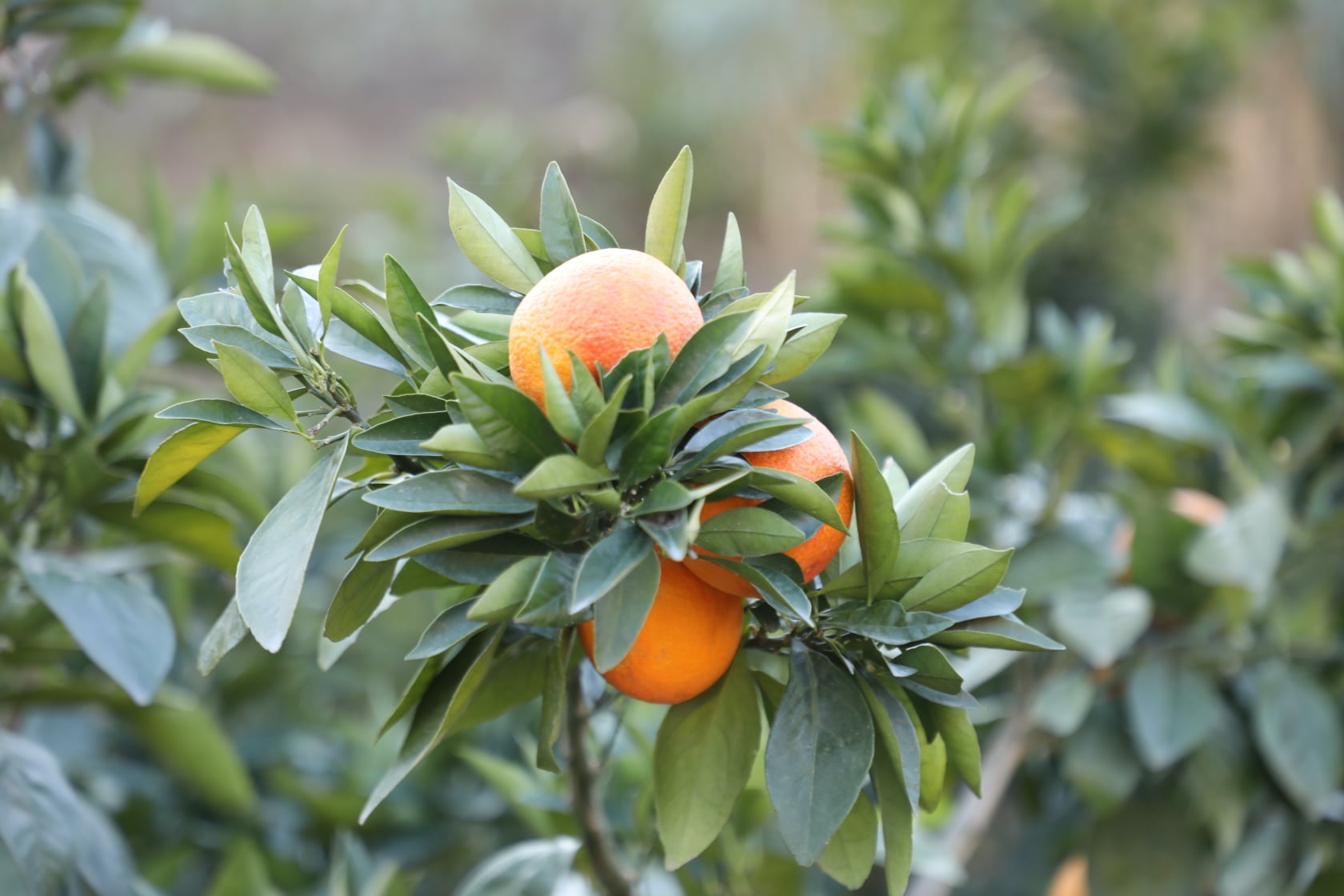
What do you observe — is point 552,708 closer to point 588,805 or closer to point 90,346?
point 588,805

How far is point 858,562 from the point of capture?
392 mm

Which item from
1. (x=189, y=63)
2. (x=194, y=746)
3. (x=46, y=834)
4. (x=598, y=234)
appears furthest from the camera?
(x=189, y=63)

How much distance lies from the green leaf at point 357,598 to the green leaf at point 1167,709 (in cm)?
55

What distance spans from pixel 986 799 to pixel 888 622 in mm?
483

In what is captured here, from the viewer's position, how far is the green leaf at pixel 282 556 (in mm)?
302

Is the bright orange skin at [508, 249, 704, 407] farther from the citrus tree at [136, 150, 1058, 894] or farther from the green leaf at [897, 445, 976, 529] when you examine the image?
the green leaf at [897, 445, 976, 529]

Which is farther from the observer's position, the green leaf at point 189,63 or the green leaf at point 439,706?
the green leaf at point 189,63

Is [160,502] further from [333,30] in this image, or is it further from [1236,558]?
[333,30]

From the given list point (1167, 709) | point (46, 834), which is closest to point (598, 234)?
point (46, 834)

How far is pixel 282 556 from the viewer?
32cm

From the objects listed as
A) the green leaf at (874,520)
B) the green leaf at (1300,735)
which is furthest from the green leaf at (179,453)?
the green leaf at (1300,735)

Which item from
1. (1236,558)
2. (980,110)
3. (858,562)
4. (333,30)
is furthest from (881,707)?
(333,30)

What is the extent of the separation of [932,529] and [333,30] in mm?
7263

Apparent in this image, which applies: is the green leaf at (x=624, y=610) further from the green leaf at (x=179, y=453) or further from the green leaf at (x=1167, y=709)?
the green leaf at (x=1167, y=709)
